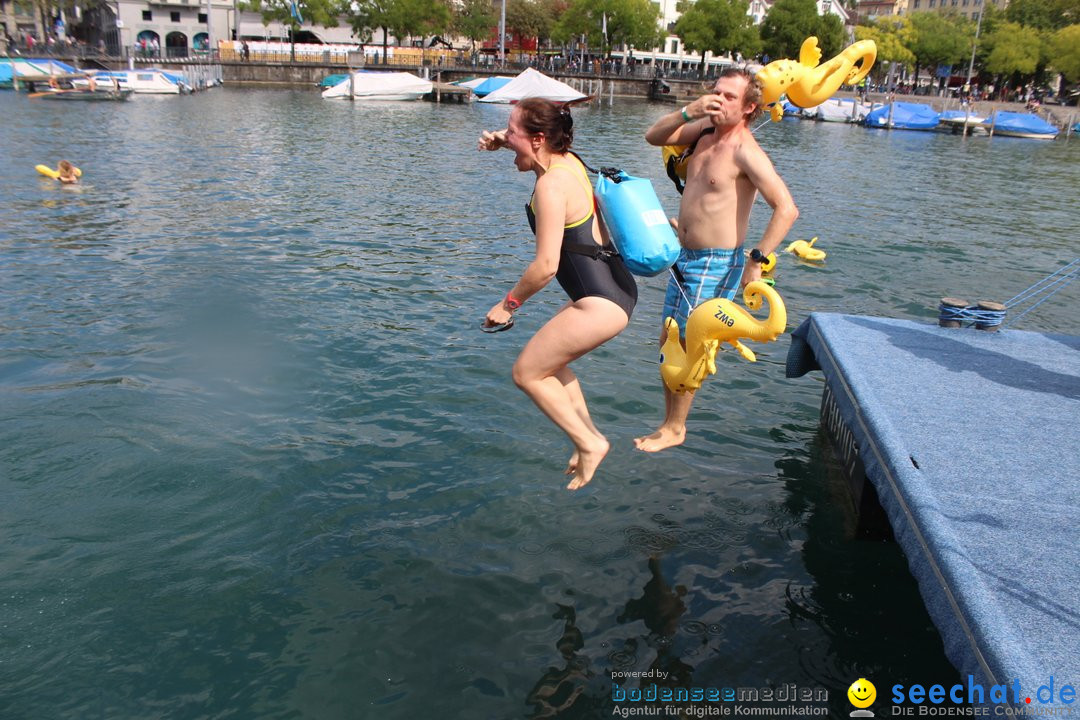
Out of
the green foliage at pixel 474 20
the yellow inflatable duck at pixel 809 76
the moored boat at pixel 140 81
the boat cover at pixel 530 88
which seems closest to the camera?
the yellow inflatable duck at pixel 809 76

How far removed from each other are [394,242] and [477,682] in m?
12.5

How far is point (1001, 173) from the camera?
1427 inches

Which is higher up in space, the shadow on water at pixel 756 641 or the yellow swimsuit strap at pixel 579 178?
the yellow swimsuit strap at pixel 579 178

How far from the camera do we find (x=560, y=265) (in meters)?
5.69

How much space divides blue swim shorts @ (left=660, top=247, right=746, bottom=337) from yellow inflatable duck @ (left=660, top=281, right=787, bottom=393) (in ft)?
0.74

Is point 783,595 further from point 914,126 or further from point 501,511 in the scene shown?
point 914,126

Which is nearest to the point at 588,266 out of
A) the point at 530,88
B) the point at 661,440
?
the point at 661,440

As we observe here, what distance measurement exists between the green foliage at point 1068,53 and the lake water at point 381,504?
274ft

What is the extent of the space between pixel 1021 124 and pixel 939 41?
40.5 m

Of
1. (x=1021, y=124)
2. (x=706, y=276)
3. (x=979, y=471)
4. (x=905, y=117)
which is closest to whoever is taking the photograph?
(x=979, y=471)

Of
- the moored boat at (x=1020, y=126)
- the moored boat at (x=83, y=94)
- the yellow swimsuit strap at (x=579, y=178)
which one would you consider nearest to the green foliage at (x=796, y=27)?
the moored boat at (x=1020, y=126)

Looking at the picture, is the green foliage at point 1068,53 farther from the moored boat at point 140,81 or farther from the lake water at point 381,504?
the lake water at point 381,504

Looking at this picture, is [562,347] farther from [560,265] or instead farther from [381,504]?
[381,504]

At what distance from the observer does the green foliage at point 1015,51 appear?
87.7 metres
